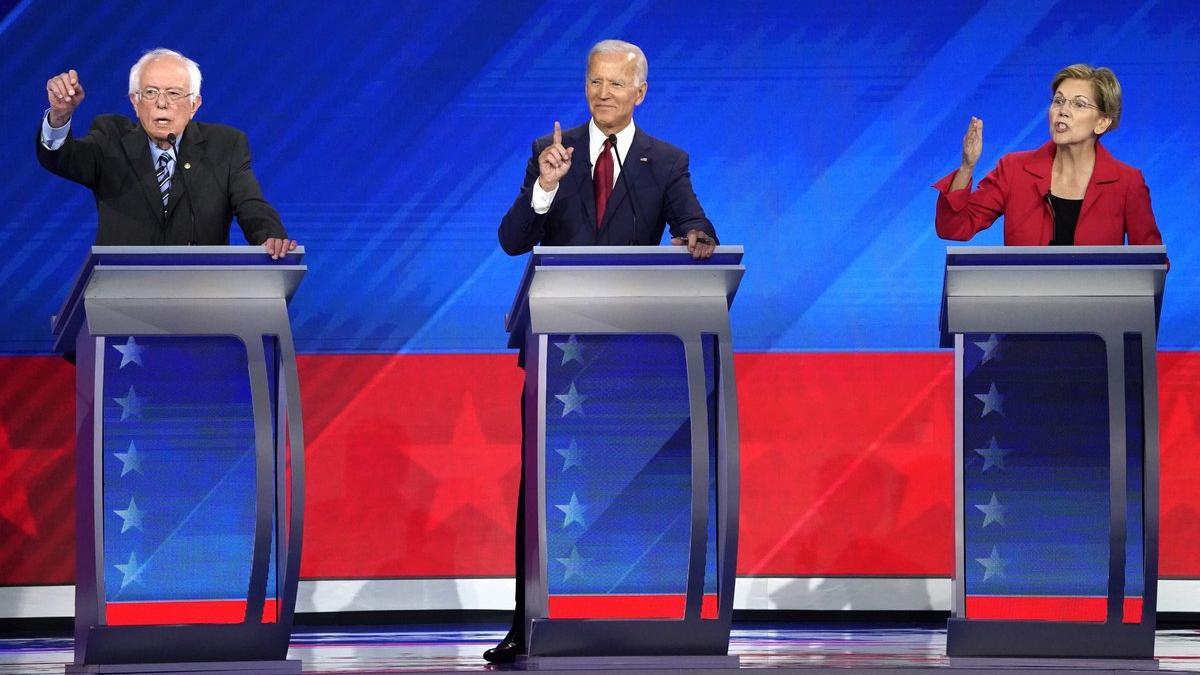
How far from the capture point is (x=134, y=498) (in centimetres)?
373

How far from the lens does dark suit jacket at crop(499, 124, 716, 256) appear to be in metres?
4.20

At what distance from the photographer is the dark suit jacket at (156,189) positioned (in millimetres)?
4188

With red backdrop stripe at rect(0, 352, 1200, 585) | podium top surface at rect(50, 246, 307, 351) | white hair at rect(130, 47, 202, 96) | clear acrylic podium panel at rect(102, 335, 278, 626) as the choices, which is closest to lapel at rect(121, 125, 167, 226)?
white hair at rect(130, 47, 202, 96)

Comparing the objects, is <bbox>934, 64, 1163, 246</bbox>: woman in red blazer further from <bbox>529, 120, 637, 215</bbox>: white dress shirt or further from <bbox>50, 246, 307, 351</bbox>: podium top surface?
<bbox>50, 246, 307, 351</bbox>: podium top surface

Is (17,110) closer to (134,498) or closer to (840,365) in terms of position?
(134,498)

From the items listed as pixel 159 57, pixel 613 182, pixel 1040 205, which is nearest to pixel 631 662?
pixel 613 182

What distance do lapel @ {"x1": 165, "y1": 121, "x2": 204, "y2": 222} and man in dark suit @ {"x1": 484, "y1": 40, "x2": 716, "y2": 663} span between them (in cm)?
74

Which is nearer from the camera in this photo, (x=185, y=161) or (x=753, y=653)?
(x=185, y=161)

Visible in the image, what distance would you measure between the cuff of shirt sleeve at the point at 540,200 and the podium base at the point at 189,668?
1.13 m

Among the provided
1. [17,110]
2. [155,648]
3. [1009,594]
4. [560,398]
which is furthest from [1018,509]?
[17,110]

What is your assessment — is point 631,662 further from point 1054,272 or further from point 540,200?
point 1054,272

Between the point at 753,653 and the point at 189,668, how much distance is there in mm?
1516

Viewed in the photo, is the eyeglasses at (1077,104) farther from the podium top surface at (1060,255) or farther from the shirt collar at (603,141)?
the shirt collar at (603,141)

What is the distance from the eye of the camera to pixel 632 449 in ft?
12.4
